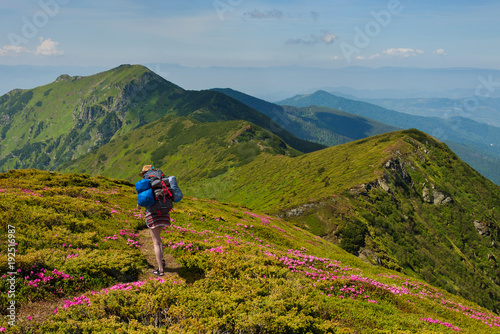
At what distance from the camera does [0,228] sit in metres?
15.1

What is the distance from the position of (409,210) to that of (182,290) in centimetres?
14675

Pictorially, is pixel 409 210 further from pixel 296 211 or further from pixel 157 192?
pixel 157 192

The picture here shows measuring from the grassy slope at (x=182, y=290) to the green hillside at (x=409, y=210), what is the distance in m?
77.0

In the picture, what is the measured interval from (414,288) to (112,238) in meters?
25.5

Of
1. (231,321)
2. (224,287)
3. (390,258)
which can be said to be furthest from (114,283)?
(390,258)

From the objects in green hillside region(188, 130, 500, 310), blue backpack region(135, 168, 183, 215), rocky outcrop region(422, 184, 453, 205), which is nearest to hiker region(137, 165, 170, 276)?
blue backpack region(135, 168, 183, 215)

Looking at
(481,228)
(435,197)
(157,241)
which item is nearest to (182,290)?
(157,241)

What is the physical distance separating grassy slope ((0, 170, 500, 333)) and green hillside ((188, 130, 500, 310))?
3033 inches

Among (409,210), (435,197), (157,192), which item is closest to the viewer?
(157,192)

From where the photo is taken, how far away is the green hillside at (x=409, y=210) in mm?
99312

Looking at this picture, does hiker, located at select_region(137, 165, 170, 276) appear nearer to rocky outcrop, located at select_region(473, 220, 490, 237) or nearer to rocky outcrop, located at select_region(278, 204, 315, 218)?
rocky outcrop, located at select_region(278, 204, 315, 218)

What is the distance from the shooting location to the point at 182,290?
39.0ft

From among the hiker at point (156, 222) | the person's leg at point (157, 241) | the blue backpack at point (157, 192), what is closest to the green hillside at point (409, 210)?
the person's leg at point (157, 241)

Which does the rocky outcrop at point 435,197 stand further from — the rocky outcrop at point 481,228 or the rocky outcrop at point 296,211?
the rocky outcrop at point 296,211
